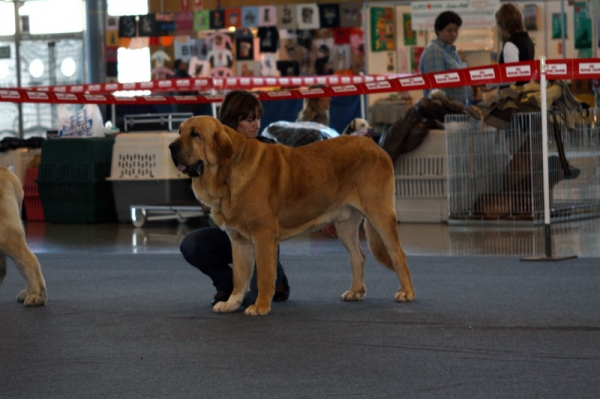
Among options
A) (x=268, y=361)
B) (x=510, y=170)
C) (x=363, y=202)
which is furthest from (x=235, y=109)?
(x=510, y=170)

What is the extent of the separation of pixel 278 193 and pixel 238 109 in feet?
1.72

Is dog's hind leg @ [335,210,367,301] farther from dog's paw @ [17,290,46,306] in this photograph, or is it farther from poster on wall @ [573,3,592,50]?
poster on wall @ [573,3,592,50]

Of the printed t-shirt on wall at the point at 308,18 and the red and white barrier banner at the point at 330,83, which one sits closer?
the red and white barrier banner at the point at 330,83

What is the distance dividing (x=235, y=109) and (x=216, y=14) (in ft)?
33.1

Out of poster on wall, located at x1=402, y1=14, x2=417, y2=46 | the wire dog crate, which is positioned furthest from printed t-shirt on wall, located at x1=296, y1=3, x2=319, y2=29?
the wire dog crate

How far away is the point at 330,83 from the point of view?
1373 cm

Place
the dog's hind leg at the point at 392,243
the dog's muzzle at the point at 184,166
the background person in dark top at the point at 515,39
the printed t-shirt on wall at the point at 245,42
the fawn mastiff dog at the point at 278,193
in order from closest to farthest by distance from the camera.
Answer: the dog's muzzle at the point at 184,166
the fawn mastiff dog at the point at 278,193
the dog's hind leg at the point at 392,243
the background person in dark top at the point at 515,39
the printed t-shirt on wall at the point at 245,42

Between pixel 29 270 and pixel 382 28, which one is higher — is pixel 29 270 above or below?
below

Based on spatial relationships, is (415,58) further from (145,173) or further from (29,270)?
(29,270)

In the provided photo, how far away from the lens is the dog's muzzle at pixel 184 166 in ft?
13.8

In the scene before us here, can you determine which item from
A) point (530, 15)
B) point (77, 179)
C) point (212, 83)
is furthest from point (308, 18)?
point (77, 179)

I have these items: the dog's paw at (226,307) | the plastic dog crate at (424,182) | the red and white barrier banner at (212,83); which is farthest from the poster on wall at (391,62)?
the dog's paw at (226,307)

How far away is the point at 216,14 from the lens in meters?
14.6

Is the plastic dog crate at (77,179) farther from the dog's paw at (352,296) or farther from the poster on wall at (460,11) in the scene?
the dog's paw at (352,296)
